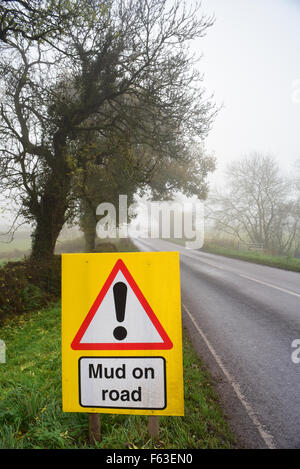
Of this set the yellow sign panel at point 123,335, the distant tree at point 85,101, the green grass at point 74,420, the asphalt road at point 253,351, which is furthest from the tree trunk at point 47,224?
the yellow sign panel at point 123,335

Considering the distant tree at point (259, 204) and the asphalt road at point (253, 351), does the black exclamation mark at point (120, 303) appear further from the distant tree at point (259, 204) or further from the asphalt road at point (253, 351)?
the distant tree at point (259, 204)

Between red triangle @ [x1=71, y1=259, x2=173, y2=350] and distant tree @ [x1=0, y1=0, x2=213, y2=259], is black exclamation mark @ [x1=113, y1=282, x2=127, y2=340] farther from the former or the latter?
distant tree @ [x1=0, y1=0, x2=213, y2=259]

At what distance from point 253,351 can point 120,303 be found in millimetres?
3655

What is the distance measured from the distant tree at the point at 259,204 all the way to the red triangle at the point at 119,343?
101ft

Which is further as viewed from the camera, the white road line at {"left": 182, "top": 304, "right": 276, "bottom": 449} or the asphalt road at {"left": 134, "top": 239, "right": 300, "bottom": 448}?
the asphalt road at {"left": 134, "top": 239, "right": 300, "bottom": 448}

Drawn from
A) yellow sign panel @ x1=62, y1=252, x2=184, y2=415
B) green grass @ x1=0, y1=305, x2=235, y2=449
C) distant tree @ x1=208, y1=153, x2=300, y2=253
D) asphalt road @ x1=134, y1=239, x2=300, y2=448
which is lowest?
asphalt road @ x1=134, y1=239, x2=300, y2=448

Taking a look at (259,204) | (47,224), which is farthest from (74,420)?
(259,204)

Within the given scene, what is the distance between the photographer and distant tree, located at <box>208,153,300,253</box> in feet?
98.5

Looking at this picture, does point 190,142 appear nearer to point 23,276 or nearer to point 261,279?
point 261,279

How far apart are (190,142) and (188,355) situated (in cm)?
921

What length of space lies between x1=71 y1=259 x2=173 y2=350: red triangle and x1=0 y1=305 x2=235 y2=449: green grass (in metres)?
0.82

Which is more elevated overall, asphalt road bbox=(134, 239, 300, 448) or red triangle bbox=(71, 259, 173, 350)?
red triangle bbox=(71, 259, 173, 350)

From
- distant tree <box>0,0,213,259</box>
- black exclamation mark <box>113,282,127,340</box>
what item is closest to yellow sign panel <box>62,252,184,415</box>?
black exclamation mark <box>113,282,127,340</box>

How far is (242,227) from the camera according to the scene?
3325 centimetres
